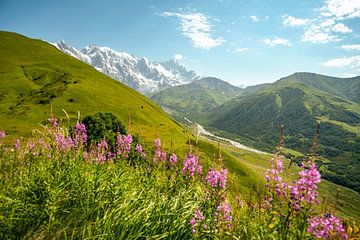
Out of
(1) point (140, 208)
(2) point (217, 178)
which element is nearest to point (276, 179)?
(2) point (217, 178)

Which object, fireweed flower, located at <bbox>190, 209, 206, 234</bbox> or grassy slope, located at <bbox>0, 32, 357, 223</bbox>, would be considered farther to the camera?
grassy slope, located at <bbox>0, 32, 357, 223</bbox>

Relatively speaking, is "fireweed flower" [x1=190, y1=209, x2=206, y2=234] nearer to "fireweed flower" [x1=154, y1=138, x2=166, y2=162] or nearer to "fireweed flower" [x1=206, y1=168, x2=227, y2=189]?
"fireweed flower" [x1=206, y1=168, x2=227, y2=189]

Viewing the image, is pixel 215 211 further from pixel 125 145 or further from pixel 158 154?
pixel 125 145

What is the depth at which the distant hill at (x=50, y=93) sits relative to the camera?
3703 inches

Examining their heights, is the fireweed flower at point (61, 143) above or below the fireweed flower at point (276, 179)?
below

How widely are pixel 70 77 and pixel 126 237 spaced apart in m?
143

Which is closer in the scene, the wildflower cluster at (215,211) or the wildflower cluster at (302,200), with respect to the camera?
the wildflower cluster at (302,200)

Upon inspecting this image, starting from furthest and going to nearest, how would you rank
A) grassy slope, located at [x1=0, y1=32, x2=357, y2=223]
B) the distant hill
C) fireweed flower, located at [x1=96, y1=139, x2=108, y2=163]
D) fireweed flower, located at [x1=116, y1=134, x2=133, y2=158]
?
the distant hill < grassy slope, located at [x1=0, y1=32, x2=357, y2=223] < fireweed flower, located at [x1=116, y1=134, x2=133, y2=158] < fireweed flower, located at [x1=96, y1=139, x2=108, y2=163]

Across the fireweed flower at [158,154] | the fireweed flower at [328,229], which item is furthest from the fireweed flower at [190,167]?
the fireweed flower at [328,229]

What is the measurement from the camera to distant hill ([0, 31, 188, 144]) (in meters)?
94.1

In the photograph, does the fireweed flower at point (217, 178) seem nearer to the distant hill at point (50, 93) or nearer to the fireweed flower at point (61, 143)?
the fireweed flower at point (61, 143)

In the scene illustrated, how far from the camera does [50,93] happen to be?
11269 centimetres

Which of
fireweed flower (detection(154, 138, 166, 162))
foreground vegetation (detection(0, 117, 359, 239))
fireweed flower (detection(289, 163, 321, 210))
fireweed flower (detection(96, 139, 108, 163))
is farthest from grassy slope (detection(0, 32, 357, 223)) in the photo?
fireweed flower (detection(289, 163, 321, 210))

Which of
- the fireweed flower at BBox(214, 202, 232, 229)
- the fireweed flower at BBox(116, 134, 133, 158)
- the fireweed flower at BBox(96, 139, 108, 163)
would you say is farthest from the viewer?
the fireweed flower at BBox(116, 134, 133, 158)
